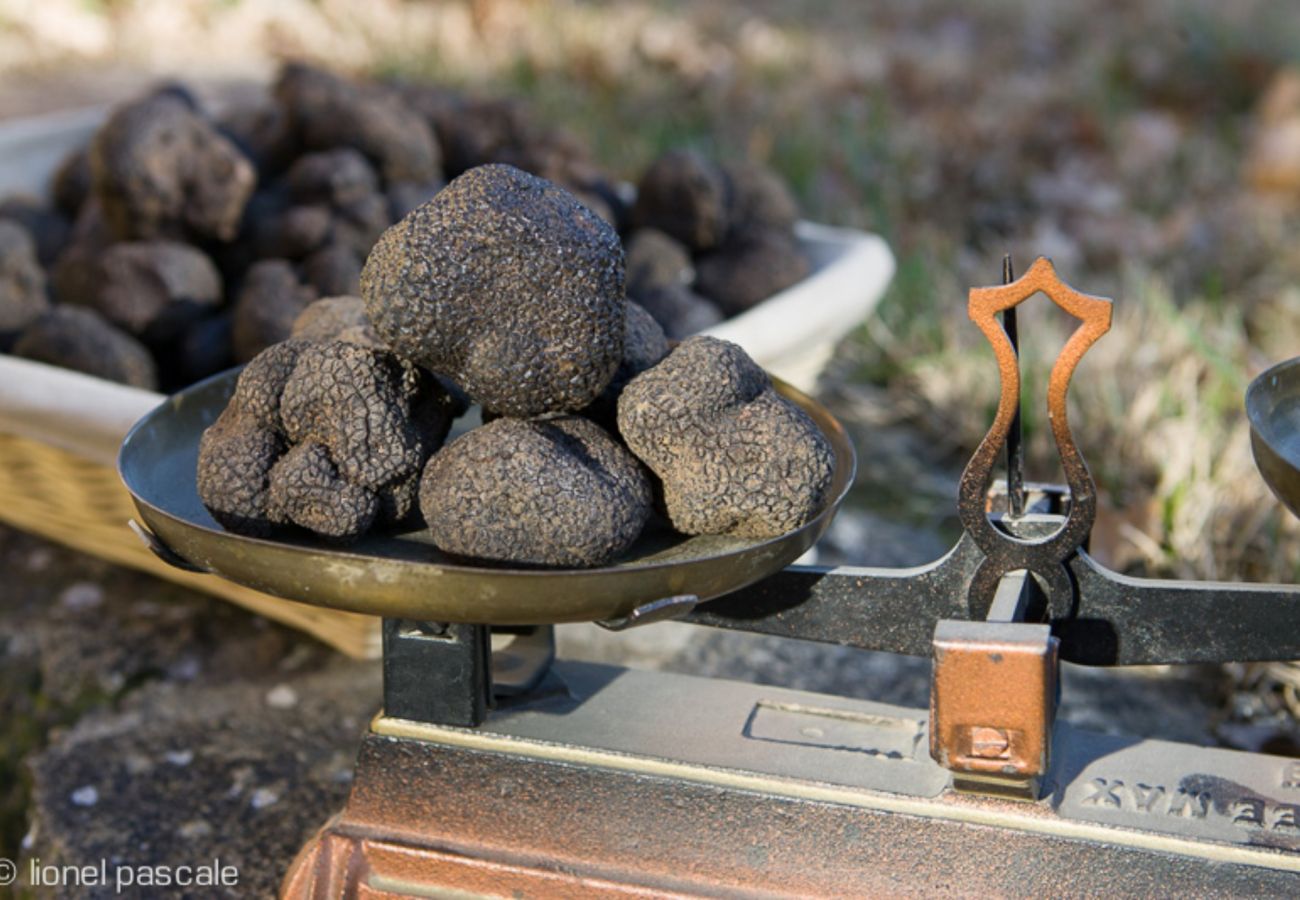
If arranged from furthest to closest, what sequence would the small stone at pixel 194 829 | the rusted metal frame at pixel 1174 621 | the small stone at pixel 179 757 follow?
the small stone at pixel 179 757, the small stone at pixel 194 829, the rusted metal frame at pixel 1174 621

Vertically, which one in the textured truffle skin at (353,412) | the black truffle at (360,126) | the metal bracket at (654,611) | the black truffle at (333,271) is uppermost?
the black truffle at (360,126)

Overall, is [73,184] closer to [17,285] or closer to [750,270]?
[17,285]

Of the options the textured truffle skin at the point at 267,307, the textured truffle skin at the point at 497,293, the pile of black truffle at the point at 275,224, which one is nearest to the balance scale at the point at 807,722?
the textured truffle skin at the point at 497,293

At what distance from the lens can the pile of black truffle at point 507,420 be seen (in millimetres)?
863

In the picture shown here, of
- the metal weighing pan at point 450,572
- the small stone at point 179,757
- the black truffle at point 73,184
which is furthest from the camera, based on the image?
the black truffle at point 73,184

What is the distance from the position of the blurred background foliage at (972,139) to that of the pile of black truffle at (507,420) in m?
0.93

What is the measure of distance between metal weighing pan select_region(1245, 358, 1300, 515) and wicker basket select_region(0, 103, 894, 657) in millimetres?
634

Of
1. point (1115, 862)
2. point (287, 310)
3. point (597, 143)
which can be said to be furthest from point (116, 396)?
point (597, 143)

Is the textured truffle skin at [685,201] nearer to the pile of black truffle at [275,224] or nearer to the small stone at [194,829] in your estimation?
the pile of black truffle at [275,224]

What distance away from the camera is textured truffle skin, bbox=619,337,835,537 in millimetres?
895

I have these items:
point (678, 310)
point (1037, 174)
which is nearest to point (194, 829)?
point (678, 310)

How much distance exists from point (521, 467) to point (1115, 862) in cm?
45

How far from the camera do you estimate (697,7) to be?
4.32m

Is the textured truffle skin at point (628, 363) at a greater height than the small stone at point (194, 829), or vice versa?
the textured truffle skin at point (628, 363)
